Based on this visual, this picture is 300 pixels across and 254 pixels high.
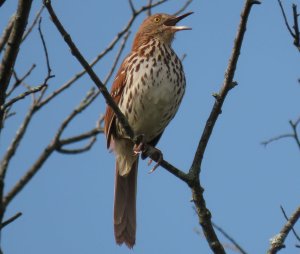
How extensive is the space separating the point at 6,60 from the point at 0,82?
0.38 ft

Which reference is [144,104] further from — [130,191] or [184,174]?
[184,174]

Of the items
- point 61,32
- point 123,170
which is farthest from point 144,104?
point 61,32

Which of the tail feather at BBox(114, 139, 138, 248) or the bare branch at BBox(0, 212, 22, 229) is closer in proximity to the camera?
the bare branch at BBox(0, 212, 22, 229)

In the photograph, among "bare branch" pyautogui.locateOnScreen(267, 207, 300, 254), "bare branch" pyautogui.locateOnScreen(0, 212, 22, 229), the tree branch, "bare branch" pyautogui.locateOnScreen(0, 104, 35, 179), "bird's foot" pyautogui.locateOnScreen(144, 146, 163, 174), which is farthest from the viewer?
"bare branch" pyautogui.locateOnScreen(0, 104, 35, 179)

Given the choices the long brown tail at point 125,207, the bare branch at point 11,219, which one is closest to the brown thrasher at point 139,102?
the long brown tail at point 125,207

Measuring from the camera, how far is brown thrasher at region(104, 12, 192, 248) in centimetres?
457

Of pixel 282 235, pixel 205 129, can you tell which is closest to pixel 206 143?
pixel 205 129

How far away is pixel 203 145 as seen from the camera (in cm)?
341

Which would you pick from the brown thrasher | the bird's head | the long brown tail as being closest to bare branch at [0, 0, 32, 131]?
the brown thrasher

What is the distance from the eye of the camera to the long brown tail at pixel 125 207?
181 inches

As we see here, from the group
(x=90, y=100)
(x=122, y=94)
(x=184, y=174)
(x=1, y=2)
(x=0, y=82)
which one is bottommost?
(x=184, y=174)

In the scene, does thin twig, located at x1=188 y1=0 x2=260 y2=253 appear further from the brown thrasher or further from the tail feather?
the tail feather

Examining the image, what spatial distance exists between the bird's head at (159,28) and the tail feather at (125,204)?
1.06 meters

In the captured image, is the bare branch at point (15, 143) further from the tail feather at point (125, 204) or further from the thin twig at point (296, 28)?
the thin twig at point (296, 28)
